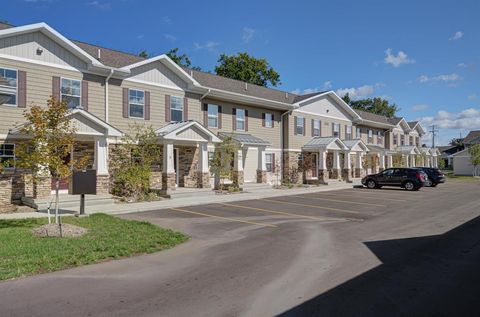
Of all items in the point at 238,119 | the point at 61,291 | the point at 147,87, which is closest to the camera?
the point at 61,291

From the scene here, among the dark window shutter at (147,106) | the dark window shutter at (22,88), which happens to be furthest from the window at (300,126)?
the dark window shutter at (22,88)

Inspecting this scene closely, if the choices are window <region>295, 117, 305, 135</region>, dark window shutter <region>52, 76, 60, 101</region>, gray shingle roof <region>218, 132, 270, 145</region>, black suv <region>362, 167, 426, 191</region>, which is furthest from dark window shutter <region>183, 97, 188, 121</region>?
black suv <region>362, 167, 426, 191</region>

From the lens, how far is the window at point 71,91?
17.9 meters

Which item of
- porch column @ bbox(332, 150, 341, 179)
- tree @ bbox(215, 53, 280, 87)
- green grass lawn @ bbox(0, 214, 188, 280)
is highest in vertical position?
tree @ bbox(215, 53, 280, 87)

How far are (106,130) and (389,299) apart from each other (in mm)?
14841

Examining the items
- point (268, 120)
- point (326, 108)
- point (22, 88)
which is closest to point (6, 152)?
point (22, 88)

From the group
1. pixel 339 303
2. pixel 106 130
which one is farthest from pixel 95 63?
pixel 339 303

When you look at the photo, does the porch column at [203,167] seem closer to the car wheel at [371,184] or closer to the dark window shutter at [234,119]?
the dark window shutter at [234,119]

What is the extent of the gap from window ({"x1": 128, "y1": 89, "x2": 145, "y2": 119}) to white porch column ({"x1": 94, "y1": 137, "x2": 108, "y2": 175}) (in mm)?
3136

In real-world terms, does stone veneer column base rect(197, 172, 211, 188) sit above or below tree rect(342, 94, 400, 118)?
below

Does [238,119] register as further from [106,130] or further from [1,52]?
[1,52]

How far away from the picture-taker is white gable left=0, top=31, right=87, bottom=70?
53.3ft

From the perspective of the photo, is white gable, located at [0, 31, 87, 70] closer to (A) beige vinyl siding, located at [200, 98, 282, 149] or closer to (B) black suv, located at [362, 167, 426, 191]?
(A) beige vinyl siding, located at [200, 98, 282, 149]

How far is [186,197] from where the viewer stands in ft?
63.9
